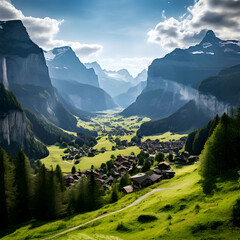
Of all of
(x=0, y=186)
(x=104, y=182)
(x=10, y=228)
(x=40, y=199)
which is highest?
(x=0, y=186)

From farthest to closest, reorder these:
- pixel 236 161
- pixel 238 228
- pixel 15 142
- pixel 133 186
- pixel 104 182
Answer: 1. pixel 15 142
2. pixel 104 182
3. pixel 133 186
4. pixel 236 161
5. pixel 238 228

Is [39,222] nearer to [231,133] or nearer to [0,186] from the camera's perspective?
[0,186]

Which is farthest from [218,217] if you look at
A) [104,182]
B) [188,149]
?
[188,149]

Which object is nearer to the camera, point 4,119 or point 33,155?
point 4,119

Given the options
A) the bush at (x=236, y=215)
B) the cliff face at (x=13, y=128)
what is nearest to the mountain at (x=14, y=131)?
the cliff face at (x=13, y=128)

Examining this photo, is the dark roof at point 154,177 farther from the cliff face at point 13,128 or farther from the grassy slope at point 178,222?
the cliff face at point 13,128

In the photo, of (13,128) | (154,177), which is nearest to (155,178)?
(154,177)

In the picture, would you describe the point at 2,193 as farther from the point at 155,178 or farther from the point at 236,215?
the point at 236,215

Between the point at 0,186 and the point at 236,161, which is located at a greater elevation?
the point at 236,161

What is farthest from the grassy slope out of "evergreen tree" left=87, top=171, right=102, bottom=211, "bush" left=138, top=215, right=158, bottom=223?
"evergreen tree" left=87, top=171, right=102, bottom=211
